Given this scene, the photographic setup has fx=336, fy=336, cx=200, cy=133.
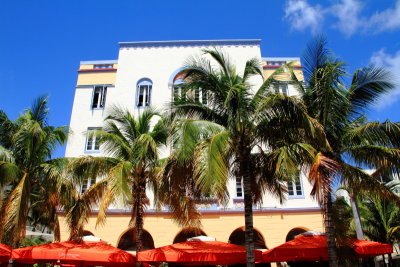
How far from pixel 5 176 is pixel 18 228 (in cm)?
200

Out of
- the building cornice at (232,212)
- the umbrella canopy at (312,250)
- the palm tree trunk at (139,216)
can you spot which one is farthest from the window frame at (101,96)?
the umbrella canopy at (312,250)

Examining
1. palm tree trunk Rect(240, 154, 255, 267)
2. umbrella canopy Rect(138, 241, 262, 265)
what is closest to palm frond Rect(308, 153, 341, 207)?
palm tree trunk Rect(240, 154, 255, 267)

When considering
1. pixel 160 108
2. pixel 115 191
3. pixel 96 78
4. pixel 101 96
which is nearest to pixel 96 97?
pixel 101 96

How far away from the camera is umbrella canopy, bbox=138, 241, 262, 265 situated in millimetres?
10141

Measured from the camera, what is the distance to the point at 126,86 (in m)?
20.8

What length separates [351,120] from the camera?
10734 mm

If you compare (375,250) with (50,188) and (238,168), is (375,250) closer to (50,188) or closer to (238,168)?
(238,168)

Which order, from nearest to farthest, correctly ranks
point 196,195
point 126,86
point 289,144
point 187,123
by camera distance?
point 187,123 → point 289,144 → point 196,195 → point 126,86

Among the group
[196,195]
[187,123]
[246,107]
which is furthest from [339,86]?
[196,195]

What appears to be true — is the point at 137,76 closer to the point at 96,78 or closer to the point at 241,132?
the point at 96,78

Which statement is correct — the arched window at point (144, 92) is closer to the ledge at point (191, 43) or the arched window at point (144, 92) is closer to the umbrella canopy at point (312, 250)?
the ledge at point (191, 43)

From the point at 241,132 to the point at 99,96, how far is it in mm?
13652

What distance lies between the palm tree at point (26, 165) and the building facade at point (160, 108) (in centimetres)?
411

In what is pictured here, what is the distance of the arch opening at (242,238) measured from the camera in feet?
57.7
